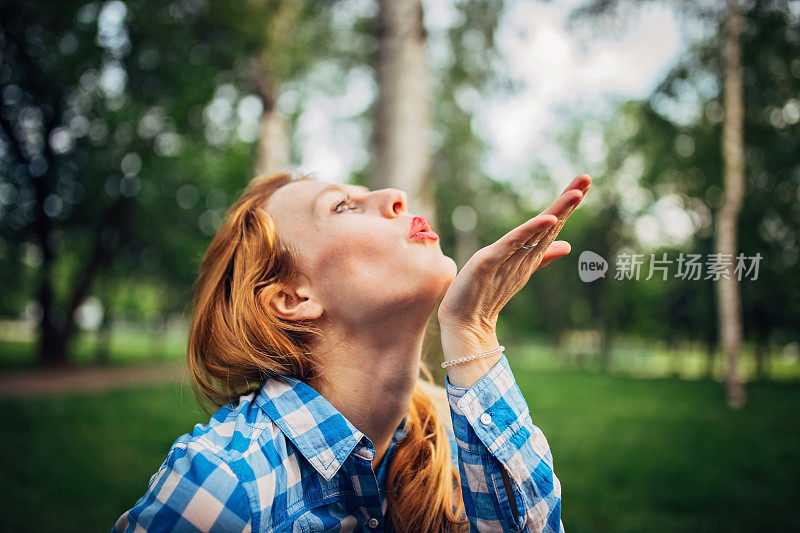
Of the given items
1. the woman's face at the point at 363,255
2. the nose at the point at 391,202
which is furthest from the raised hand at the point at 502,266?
the nose at the point at 391,202

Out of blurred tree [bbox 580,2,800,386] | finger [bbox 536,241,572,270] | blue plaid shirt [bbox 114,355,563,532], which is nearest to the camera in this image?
blue plaid shirt [bbox 114,355,563,532]

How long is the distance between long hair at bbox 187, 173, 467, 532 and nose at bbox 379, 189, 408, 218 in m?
0.30

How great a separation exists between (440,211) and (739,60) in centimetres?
941

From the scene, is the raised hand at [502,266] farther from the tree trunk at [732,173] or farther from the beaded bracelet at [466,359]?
the tree trunk at [732,173]

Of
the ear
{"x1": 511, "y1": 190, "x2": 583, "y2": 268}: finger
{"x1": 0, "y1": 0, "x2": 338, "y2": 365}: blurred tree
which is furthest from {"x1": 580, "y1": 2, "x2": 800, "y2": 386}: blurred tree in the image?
{"x1": 0, "y1": 0, "x2": 338, "y2": 365}: blurred tree

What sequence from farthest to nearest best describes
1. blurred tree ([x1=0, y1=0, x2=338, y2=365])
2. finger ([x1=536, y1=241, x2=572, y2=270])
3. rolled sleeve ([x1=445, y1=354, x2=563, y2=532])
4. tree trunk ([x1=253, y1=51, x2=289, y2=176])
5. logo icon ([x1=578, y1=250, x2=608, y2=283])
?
blurred tree ([x1=0, y1=0, x2=338, y2=365]) < tree trunk ([x1=253, y1=51, x2=289, y2=176]) < logo icon ([x1=578, y1=250, x2=608, y2=283]) < finger ([x1=536, y1=241, x2=572, y2=270]) < rolled sleeve ([x1=445, y1=354, x2=563, y2=532])

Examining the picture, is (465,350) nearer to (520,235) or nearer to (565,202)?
(520,235)

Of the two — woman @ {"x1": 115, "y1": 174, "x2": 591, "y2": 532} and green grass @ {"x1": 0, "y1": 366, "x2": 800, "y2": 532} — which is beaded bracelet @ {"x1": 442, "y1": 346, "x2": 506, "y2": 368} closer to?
woman @ {"x1": 115, "y1": 174, "x2": 591, "y2": 532}

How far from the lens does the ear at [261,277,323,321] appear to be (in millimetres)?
1447

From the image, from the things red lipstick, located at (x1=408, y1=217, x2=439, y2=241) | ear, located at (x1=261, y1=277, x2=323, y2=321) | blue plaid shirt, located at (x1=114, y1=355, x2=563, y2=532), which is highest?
red lipstick, located at (x1=408, y1=217, x2=439, y2=241)


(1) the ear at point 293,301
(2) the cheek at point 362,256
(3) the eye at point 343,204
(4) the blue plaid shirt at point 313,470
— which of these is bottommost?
(4) the blue plaid shirt at point 313,470

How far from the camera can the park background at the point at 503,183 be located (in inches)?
130

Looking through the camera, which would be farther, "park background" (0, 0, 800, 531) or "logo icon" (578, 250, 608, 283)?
"park background" (0, 0, 800, 531)

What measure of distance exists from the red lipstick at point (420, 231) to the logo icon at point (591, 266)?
0.64 m
